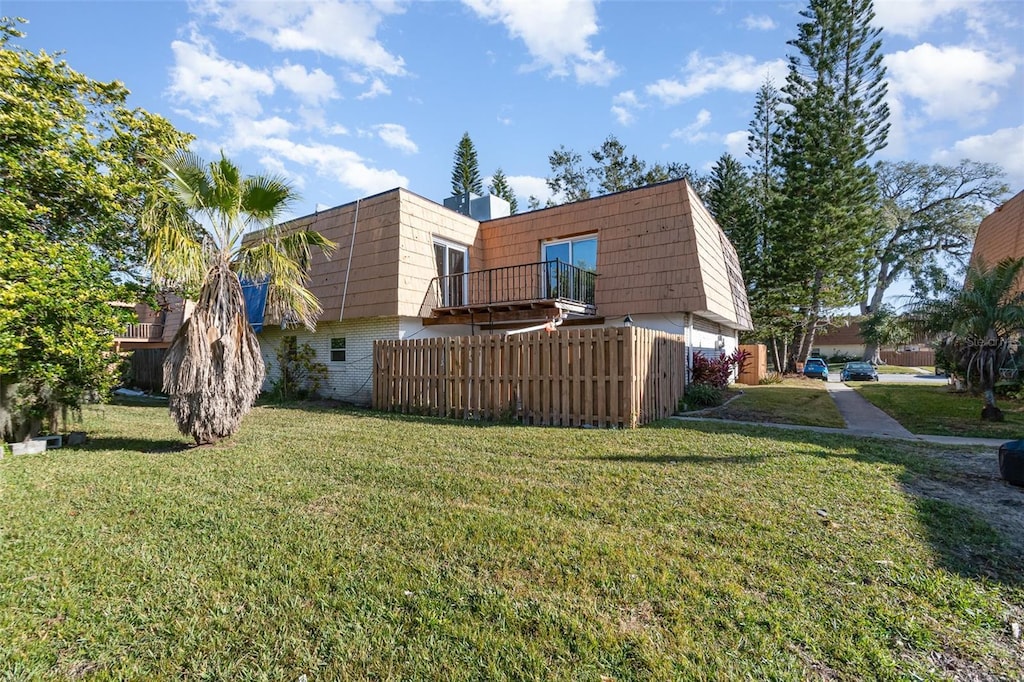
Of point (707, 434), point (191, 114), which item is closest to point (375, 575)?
point (707, 434)

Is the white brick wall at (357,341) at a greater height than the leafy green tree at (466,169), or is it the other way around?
the leafy green tree at (466,169)

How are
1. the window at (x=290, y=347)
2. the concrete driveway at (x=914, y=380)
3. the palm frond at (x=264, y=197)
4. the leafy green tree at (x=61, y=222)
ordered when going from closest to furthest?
the leafy green tree at (x=61, y=222) < the palm frond at (x=264, y=197) < the window at (x=290, y=347) < the concrete driveway at (x=914, y=380)

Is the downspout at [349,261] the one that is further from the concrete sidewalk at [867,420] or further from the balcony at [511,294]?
the concrete sidewalk at [867,420]

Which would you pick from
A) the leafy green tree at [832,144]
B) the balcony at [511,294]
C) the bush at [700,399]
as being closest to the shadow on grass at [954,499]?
the bush at [700,399]

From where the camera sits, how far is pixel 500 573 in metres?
2.98

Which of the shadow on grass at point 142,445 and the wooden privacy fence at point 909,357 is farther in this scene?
the wooden privacy fence at point 909,357

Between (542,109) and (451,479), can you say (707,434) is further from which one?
(542,109)

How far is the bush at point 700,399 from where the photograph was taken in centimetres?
1083

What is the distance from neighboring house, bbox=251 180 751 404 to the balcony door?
3 cm

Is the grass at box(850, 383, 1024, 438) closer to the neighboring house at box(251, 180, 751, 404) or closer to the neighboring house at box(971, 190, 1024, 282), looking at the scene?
the neighboring house at box(251, 180, 751, 404)

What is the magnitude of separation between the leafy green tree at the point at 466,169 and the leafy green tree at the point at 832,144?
61.7 ft

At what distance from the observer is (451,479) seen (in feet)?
16.4

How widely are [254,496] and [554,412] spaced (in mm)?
5269

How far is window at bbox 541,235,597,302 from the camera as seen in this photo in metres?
13.2
